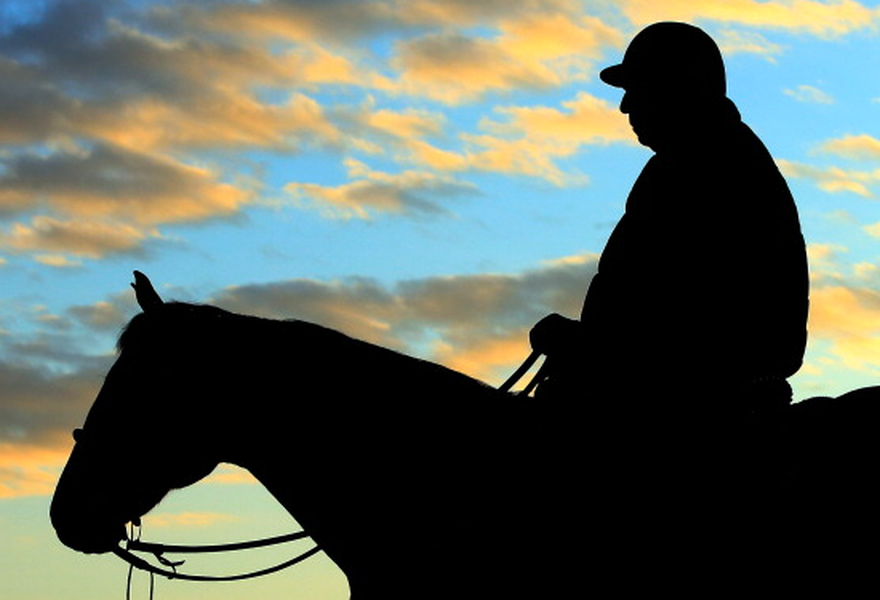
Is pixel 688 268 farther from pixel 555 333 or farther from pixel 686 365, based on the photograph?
pixel 555 333

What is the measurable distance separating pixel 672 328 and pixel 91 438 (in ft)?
10.9

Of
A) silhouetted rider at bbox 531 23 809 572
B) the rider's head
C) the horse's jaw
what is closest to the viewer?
silhouetted rider at bbox 531 23 809 572

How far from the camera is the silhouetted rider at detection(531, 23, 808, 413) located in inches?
332

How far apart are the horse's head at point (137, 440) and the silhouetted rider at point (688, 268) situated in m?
1.97

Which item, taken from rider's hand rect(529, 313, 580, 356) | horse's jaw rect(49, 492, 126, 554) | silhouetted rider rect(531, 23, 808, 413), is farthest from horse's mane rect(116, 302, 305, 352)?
silhouetted rider rect(531, 23, 808, 413)

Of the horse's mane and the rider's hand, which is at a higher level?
the horse's mane

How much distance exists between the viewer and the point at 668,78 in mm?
8789

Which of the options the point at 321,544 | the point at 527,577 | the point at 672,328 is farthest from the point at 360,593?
the point at 672,328

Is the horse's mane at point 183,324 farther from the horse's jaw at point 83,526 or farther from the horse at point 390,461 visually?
the horse's jaw at point 83,526

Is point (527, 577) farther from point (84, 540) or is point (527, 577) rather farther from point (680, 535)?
point (84, 540)

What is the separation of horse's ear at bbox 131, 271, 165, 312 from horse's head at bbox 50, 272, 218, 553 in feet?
0.44

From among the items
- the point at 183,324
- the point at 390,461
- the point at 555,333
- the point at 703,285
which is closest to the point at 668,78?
the point at 703,285

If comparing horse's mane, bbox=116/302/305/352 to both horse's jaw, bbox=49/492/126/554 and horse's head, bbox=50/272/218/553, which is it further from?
horse's jaw, bbox=49/492/126/554

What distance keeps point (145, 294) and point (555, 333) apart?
8.05ft
